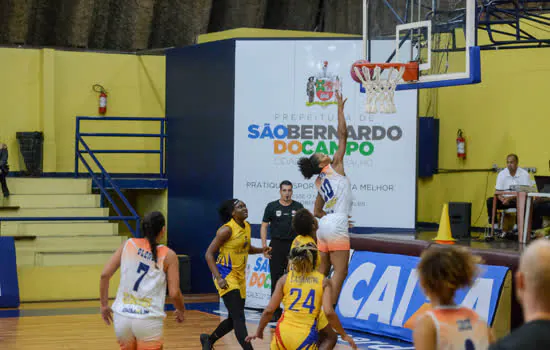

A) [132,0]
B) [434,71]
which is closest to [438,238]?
[434,71]

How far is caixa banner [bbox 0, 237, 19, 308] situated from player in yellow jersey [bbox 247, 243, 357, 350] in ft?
28.1

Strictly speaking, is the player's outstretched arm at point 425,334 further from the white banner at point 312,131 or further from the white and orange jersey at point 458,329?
the white banner at point 312,131

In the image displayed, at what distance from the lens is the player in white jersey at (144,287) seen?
646 cm

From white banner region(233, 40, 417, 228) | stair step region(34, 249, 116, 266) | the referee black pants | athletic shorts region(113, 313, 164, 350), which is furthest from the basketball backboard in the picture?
stair step region(34, 249, 116, 266)

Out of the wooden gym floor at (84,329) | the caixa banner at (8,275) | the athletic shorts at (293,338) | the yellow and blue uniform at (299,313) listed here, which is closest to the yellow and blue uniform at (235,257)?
the wooden gym floor at (84,329)

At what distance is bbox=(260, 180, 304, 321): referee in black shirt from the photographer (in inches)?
491

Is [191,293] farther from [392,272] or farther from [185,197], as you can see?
[392,272]

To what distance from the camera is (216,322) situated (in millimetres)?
13023

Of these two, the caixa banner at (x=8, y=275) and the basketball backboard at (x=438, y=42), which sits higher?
the basketball backboard at (x=438, y=42)

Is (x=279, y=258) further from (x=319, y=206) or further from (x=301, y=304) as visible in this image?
(x=301, y=304)

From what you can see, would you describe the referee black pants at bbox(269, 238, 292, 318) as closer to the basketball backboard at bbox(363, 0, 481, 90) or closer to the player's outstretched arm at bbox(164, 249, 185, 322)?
the basketball backboard at bbox(363, 0, 481, 90)

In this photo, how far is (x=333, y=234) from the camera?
30.8ft

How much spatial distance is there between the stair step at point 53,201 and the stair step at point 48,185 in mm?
271

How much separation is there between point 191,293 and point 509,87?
7028 mm
